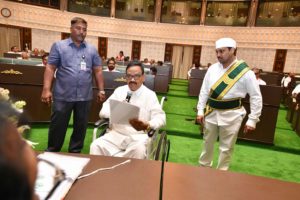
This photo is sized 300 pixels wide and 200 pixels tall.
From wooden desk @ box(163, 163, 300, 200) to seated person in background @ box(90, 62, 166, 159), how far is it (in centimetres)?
A: 88

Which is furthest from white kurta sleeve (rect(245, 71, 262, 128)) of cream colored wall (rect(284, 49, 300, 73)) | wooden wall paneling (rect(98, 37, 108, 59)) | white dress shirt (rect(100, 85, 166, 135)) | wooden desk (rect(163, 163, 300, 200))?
wooden wall paneling (rect(98, 37, 108, 59))

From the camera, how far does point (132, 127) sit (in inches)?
99.1

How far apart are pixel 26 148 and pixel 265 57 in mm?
15146

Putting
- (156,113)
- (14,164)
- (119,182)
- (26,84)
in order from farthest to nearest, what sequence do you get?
(26,84), (156,113), (119,182), (14,164)

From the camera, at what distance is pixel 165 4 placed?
15312 millimetres

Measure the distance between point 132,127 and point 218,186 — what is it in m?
1.29

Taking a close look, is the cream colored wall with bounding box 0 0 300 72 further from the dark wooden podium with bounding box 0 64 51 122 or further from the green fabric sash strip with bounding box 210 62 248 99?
the green fabric sash strip with bounding box 210 62 248 99

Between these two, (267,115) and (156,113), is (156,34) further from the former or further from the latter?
(156,113)

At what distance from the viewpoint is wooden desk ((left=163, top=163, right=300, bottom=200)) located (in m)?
1.25

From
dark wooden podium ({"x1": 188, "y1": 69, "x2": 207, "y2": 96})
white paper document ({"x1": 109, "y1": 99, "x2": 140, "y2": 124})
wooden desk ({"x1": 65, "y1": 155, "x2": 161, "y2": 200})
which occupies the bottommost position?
dark wooden podium ({"x1": 188, "y1": 69, "x2": 207, "y2": 96})

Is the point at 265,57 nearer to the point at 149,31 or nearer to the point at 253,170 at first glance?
the point at 149,31

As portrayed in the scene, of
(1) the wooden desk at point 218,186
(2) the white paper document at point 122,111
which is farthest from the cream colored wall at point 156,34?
(1) the wooden desk at point 218,186

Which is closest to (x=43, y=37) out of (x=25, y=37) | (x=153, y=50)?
(x=25, y=37)

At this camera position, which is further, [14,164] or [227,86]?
[227,86]
